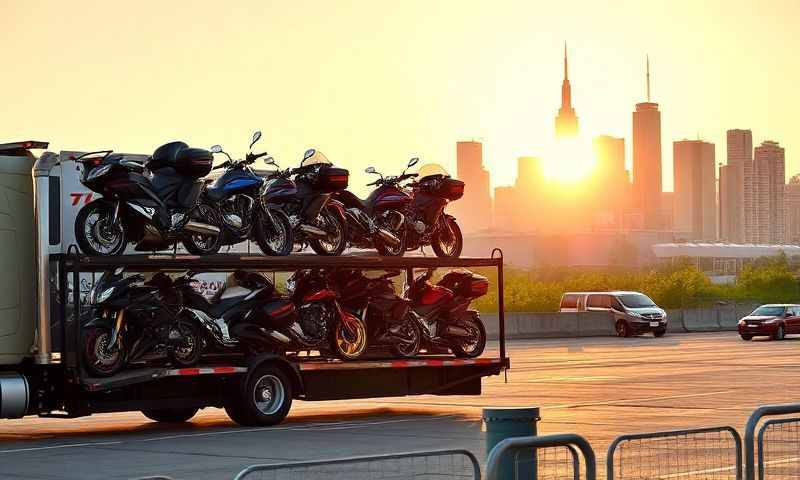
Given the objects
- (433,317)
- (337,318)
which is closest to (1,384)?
(337,318)

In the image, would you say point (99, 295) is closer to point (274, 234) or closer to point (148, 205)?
point (148, 205)

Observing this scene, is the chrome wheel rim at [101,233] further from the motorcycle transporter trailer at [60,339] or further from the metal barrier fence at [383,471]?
the metal barrier fence at [383,471]

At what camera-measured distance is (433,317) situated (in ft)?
72.7

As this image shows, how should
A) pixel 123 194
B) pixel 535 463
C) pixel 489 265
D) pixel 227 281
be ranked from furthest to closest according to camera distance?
pixel 489 265
pixel 227 281
pixel 123 194
pixel 535 463

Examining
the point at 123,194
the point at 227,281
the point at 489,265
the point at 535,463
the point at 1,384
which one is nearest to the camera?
the point at 535,463

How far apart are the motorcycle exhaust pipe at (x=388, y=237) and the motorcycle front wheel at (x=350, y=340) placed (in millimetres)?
1514

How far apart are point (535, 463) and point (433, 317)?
45.1ft

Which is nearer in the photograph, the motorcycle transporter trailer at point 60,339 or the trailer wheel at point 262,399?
the motorcycle transporter trailer at point 60,339

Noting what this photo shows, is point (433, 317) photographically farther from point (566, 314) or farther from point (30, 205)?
point (566, 314)

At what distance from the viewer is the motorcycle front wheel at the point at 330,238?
21047mm

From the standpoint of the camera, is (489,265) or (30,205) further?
(489,265)

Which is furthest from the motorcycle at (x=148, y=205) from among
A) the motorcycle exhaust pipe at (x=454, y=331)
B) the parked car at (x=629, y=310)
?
the parked car at (x=629, y=310)

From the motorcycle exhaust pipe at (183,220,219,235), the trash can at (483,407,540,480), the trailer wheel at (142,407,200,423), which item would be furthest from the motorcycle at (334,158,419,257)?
the trash can at (483,407,540,480)

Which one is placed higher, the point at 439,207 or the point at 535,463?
the point at 439,207
